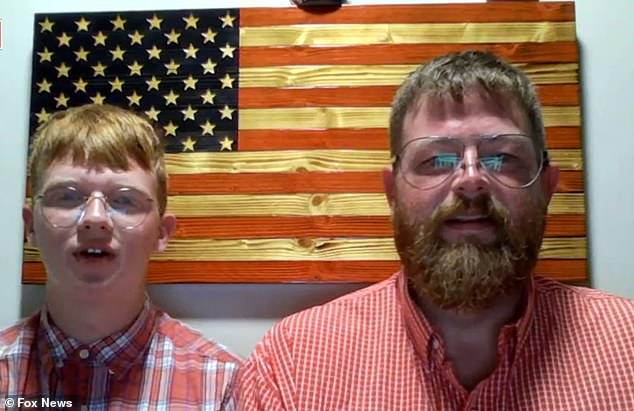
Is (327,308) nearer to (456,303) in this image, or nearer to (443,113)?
(456,303)

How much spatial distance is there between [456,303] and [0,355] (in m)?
0.82

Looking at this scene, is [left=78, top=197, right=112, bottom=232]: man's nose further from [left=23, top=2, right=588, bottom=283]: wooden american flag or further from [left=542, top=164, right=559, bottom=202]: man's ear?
[left=542, top=164, right=559, bottom=202]: man's ear

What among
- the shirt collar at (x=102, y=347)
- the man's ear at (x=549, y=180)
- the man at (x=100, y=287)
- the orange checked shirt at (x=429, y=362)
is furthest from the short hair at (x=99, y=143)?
the man's ear at (x=549, y=180)


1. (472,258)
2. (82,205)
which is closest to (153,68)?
(82,205)

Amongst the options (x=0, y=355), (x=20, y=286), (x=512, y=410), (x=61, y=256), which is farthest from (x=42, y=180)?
(x=512, y=410)

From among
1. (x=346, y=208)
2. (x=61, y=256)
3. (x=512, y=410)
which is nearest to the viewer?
(x=512, y=410)

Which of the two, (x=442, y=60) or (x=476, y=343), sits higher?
(x=442, y=60)

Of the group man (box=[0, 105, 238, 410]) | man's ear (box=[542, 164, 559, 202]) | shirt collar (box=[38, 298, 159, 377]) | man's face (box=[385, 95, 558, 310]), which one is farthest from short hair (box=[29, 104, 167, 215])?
man's ear (box=[542, 164, 559, 202])

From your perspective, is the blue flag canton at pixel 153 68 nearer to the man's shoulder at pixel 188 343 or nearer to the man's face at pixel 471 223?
the man's shoulder at pixel 188 343

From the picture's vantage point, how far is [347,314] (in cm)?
120

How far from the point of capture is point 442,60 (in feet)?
3.90

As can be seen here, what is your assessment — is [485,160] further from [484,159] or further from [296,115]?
[296,115]

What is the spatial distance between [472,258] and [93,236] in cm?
65

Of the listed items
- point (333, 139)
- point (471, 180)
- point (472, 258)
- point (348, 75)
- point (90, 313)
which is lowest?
point (90, 313)
